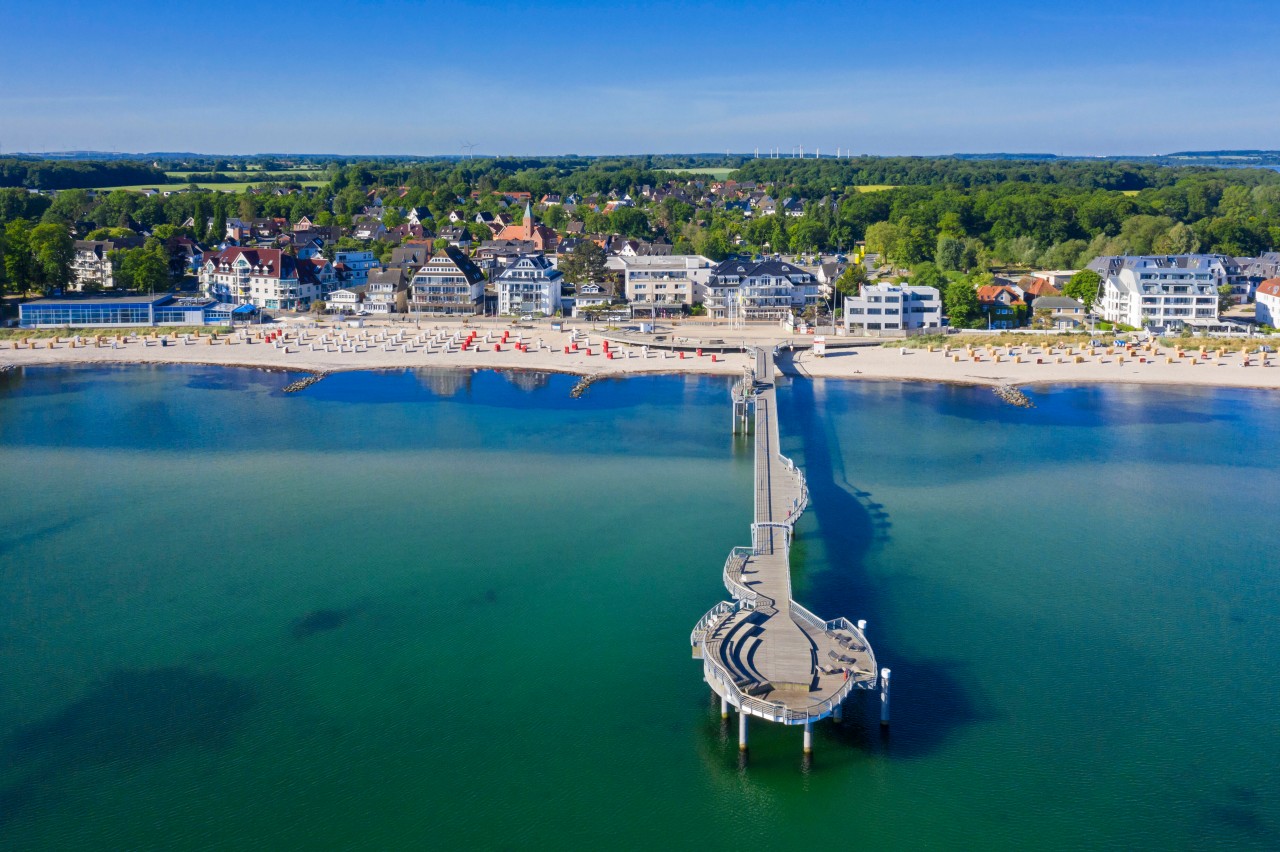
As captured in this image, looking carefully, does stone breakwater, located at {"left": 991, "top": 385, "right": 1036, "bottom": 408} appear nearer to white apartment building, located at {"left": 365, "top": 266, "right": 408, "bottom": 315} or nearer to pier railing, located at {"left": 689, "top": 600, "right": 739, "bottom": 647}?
pier railing, located at {"left": 689, "top": 600, "right": 739, "bottom": 647}

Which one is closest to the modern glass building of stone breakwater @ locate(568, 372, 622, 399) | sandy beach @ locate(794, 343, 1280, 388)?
stone breakwater @ locate(568, 372, 622, 399)

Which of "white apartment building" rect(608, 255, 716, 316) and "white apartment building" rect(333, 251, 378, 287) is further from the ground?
"white apartment building" rect(333, 251, 378, 287)

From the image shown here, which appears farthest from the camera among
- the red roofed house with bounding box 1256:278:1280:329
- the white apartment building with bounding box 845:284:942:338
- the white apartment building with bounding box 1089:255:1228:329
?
the red roofed house with bounding box 1256:278:1280:329

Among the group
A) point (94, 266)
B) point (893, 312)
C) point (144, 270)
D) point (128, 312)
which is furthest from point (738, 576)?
point (94, 266)

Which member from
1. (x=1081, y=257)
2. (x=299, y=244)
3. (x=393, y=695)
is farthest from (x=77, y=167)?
(x=393, y=695)

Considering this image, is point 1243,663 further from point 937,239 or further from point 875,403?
point 937,239

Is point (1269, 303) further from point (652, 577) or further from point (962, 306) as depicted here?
point (652, 577)
